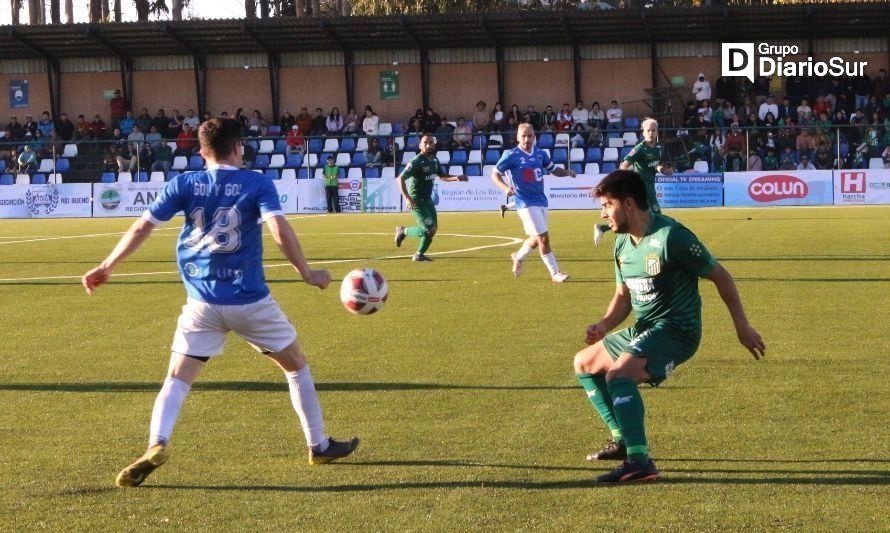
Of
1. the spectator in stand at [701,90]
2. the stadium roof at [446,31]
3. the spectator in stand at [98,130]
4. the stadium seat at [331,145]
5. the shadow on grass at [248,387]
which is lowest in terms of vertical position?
the shadow on grass at [248,387]

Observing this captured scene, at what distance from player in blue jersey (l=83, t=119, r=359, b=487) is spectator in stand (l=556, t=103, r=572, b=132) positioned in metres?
35.3

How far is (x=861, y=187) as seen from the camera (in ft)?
119

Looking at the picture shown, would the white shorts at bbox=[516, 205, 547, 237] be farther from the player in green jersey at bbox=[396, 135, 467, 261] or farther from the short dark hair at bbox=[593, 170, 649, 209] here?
the short dark hair at bbox=[593, 170, 649, 209]

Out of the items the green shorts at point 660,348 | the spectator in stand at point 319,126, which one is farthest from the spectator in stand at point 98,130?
the green shorts at point 660,348

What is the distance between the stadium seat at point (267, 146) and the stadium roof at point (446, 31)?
546 centimetres

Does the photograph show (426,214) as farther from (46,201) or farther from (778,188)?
(46,201)

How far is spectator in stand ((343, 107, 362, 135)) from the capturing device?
4541 centimetres

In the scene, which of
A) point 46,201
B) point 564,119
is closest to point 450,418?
point 46,201

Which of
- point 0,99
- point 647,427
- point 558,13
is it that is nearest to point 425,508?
point 647,427

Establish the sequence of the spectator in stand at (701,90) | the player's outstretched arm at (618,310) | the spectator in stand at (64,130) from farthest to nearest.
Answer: the spectator in stand at (64,130)
the spectator in stand at (701,90)
the player's outstretched arm at (618,310)

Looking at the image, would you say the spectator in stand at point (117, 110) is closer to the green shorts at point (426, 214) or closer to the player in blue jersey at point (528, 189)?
the green shorts at point (426, 214)

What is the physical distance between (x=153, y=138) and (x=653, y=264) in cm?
4102

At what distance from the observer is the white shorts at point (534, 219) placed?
1738 centimetres

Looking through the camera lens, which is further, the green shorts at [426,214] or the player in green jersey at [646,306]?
the green shorts at [426,214]
